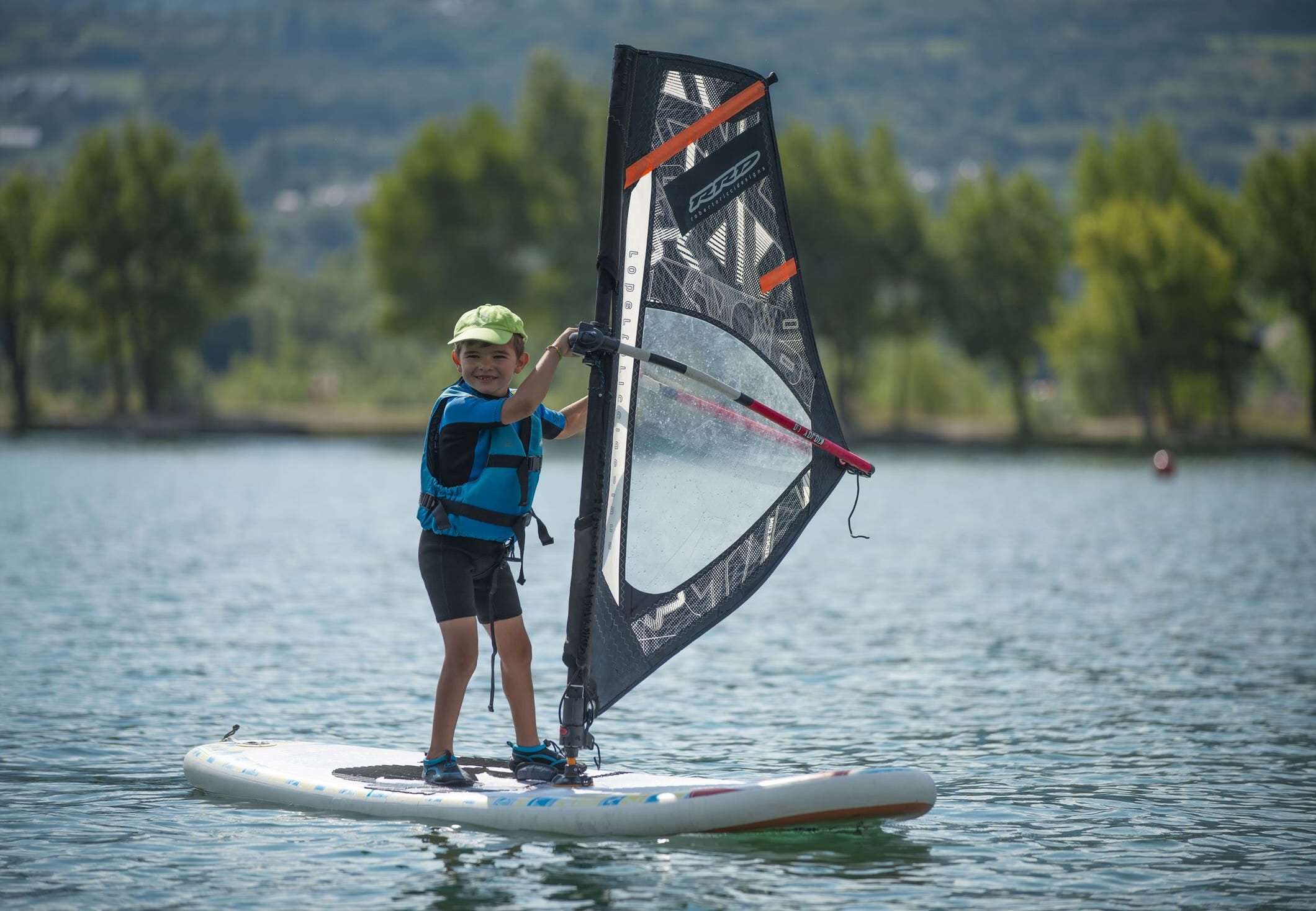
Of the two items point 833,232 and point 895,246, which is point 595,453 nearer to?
point 833,232

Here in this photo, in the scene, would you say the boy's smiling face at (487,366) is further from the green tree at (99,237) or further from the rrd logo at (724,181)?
the green tree at (99,237)

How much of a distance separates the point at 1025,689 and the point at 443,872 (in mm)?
7460

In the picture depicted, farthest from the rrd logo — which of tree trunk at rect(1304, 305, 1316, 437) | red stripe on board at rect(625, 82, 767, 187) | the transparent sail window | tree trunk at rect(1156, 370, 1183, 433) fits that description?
tree trunk at rect(1304, 305, 1316, 437)

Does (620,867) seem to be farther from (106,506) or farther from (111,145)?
(111,145)

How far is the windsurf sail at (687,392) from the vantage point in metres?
8.62

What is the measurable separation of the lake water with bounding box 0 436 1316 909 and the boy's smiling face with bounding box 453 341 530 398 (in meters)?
2.34

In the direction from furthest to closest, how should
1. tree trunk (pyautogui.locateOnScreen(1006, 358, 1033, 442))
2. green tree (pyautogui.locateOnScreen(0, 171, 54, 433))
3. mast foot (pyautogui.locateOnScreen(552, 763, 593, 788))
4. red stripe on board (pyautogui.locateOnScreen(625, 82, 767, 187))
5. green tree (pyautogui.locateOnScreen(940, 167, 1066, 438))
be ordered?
green tree (pyautogui.locateOnScreen(0, 171, 54, 433)), tree trunk (pyautogui.locateOnScreen(1006, 358, 1033, 442)), green tree (pyautogui.locateOnScreen(940, 167, 1066, 438)), mast foot (pyautogui.locateOnScreen(552, 763, 593, 788)), red stripe on board (pyautogui.locateOnScreen(625, 82, 767, 187))

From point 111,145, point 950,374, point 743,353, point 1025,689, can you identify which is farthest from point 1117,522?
point 111,145

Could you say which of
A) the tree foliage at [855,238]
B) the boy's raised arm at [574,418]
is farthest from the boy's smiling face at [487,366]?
the tree foliage at [855,238]

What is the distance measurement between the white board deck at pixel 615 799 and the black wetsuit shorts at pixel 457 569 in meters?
1.03

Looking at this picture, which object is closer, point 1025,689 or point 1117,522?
point 1025,689

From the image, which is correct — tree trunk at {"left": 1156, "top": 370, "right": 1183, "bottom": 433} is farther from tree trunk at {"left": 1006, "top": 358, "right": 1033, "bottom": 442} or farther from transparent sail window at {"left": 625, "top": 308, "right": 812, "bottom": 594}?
transparent sail window at {"left": 625, "top": 308, "right": 812, "bottom": 594}

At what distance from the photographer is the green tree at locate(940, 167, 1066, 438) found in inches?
2808

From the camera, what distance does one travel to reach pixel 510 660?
28.3 ft
